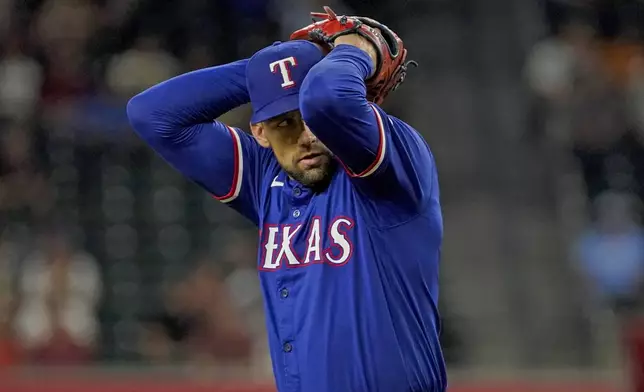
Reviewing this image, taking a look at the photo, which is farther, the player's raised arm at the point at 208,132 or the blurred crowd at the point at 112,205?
the blurred crowd at the point at 112,205

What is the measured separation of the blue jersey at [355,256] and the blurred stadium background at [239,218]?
3026mm

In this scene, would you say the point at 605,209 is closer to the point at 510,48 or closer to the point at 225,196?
the point at 510,48

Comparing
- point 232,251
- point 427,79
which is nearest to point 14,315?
point 232,251

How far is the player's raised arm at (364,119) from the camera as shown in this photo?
97.0 inches

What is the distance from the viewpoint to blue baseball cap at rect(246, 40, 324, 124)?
269cm

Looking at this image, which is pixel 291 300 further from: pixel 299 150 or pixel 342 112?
pixel 342 112

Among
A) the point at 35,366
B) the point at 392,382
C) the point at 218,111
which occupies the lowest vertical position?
the point at 35,366

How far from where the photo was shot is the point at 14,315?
261 inches

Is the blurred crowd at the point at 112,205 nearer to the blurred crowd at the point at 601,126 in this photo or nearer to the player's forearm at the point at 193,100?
the blurred crowd at the point at 601,126

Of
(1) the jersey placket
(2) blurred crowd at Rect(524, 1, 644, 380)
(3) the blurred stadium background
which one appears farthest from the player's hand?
(2) blurred crowd at Rect(524, 1, 644, 380)

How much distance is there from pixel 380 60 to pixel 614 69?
561 centimetres

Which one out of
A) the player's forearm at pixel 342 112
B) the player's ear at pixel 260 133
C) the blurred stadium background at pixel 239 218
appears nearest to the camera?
the player's forearm at pixel 342 112

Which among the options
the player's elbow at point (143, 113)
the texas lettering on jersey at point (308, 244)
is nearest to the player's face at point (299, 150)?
the texas lettering on jersey at point (308, 244)

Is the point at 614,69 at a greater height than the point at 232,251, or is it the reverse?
the point at 614,69
